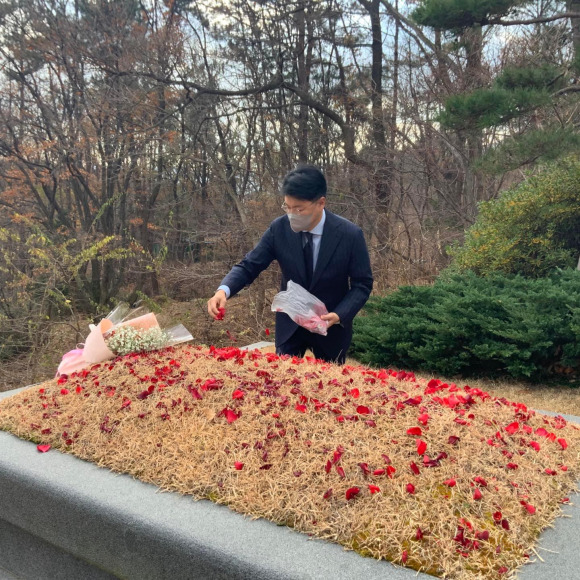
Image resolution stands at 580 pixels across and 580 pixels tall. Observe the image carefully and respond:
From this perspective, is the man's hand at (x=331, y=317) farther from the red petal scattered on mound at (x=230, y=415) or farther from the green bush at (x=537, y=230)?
the green bush at (x=537, y=230)

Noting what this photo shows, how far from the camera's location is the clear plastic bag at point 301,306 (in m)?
3.17

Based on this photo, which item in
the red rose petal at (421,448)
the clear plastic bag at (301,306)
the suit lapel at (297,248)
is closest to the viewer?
the red rose petal at (421,448)

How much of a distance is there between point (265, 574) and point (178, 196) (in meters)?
13.1

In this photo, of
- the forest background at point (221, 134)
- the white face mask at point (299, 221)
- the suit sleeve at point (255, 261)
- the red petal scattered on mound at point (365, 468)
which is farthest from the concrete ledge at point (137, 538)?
the forest background at point (221, 134)

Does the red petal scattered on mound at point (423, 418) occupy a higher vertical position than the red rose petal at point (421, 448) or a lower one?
higher

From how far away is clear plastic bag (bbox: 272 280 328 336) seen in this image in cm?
317

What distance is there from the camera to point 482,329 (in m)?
5.31

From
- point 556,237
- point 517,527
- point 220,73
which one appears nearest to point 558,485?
point 517,527

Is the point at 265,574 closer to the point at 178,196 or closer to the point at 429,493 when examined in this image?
the point at 429,493

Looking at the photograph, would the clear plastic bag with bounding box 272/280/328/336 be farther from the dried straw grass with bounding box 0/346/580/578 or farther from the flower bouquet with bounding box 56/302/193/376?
the flower bouquet with bounding box 56/302/193/376

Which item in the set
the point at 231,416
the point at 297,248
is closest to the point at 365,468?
the point at 231,416

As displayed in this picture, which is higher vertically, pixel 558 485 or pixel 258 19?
pixel 258 19

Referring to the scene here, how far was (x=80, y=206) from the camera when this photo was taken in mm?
14492

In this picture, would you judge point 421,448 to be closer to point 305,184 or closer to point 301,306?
point 301,306
